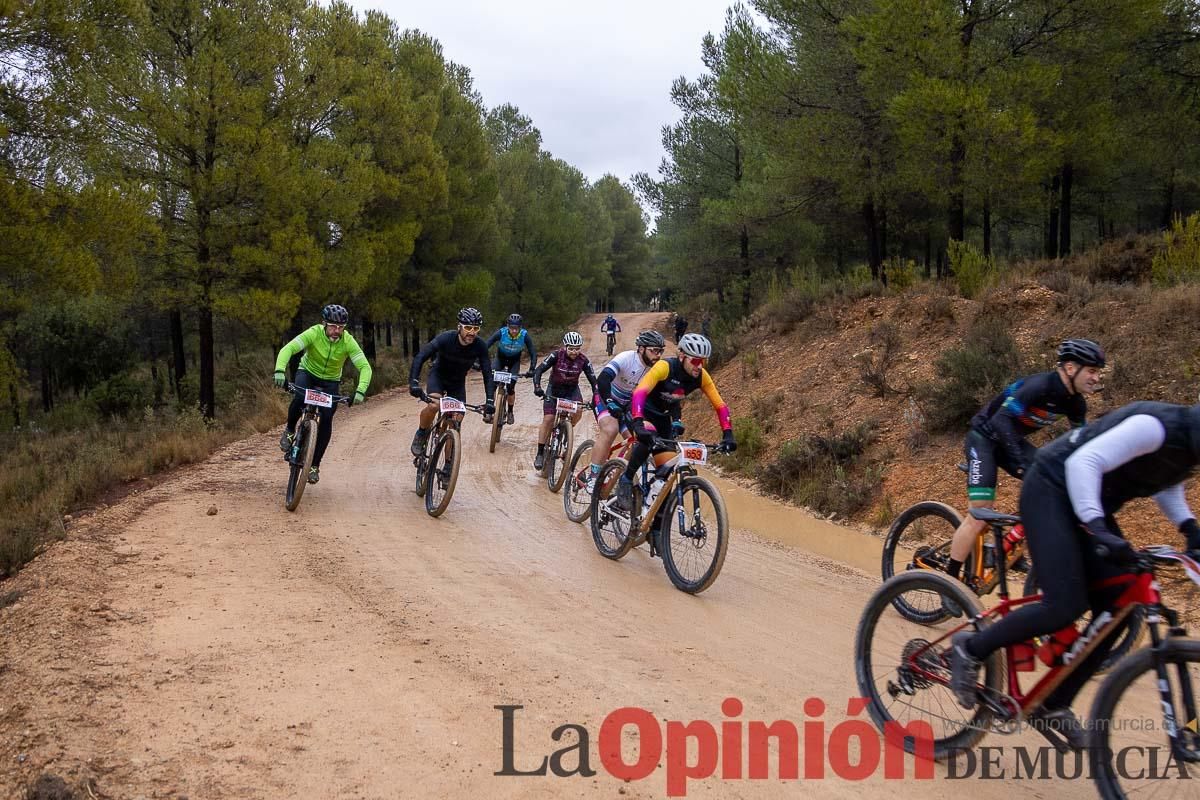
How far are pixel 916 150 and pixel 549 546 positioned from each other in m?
12.5

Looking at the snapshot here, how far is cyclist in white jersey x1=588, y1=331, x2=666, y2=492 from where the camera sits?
8.44m

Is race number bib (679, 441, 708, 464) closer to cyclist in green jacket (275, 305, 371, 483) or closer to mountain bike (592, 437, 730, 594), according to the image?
mountain bike (592, 437, 730, 594)

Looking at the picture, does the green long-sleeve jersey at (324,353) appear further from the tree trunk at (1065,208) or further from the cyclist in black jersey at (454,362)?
the tree trunk at (1065,208)

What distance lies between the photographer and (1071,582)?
3.52 metres

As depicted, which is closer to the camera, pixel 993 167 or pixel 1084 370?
pixel 1084 370

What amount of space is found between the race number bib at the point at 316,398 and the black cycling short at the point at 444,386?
4.34 ft

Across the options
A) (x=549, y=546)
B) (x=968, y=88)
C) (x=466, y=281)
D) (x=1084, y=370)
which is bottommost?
(x=549, y=546)

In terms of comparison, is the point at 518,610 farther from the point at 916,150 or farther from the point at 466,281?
the point at 466,281

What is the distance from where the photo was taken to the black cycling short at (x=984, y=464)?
570 centimetres

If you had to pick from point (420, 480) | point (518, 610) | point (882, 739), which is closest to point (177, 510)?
point (420, 480)

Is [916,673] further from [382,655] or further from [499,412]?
[499,412]

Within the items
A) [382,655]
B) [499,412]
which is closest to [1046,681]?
[382,655]

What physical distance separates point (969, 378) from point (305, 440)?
871cm

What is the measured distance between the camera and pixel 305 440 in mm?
9203
